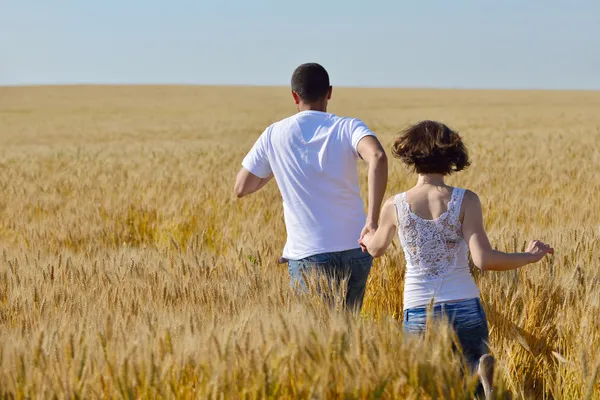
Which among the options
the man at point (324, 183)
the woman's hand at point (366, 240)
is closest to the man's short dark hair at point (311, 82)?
the man at point (324, 183)

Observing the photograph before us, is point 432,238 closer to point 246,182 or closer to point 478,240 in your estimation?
point 478,240

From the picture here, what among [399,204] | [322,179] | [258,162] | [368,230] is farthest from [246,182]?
[399,204]

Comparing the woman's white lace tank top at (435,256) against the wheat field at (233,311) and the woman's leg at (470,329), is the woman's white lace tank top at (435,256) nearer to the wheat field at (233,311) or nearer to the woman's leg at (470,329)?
the woman's leg at (470,329)

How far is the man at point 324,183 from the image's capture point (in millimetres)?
3336

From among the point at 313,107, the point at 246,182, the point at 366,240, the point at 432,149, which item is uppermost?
the point at 313,107

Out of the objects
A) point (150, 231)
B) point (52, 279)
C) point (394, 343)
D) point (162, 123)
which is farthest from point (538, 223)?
point (162, 123)

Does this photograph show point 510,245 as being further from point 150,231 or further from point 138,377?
point 150,231

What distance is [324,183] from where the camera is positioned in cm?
338

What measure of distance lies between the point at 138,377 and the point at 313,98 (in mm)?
1711

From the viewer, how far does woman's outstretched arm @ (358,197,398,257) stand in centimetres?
279

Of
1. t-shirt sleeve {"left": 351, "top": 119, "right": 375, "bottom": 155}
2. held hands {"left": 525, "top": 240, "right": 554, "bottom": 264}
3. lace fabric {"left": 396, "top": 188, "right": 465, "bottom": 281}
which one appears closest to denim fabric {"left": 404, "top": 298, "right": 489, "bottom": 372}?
lace fabric {"left": 396, "top": 188, "right": 465, "bottom": 281}

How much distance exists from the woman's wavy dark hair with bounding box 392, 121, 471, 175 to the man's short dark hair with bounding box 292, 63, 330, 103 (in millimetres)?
683

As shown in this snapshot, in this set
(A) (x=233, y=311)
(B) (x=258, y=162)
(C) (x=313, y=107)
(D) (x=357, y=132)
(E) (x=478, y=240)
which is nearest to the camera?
(E) (x=478, y=240)

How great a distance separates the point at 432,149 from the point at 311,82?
816 millimetres
